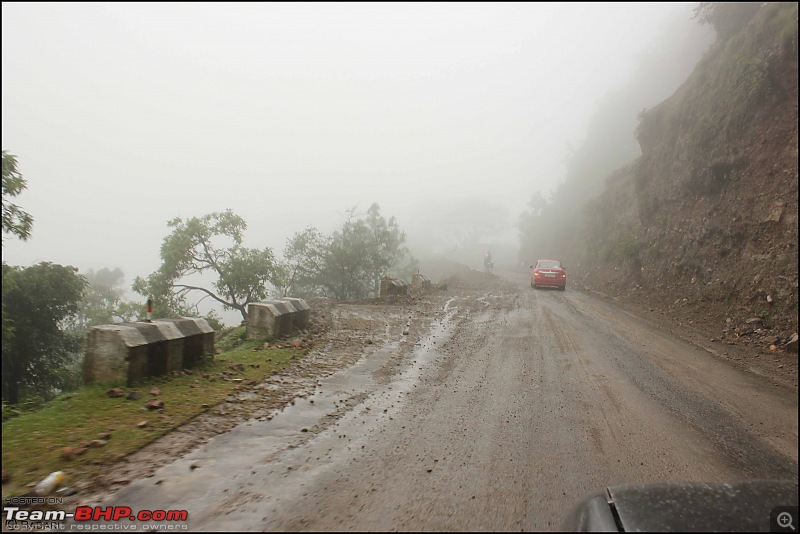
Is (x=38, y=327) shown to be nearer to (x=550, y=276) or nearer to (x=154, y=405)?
(x=154, y=405)

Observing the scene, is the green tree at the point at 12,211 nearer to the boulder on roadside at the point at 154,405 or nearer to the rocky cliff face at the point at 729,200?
the boulder on roadside at the point at 154,405

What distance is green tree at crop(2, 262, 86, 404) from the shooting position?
9.58 metres

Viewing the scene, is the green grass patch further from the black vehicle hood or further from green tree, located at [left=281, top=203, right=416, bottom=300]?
green tree, located at [left=281, top=203, right=416, bottom=300]

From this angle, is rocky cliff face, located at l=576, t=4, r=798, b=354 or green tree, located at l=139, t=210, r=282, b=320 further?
green tree, located at l=139, t=210, r=282, b=320

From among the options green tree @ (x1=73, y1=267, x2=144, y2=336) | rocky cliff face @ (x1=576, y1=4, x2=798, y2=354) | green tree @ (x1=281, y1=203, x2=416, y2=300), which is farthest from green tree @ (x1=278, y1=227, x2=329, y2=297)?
rocky cliff face @ (x1=576, y1=4, x2=798, y2=354)

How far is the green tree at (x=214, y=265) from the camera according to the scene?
56.7 feet

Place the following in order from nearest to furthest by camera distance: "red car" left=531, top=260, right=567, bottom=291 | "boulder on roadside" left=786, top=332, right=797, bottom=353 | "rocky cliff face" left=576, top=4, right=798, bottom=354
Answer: "boulder on roadside" left=786, top=332, right=797, bottom=353
"rocky cliff face" left=576, top=4, right=798, bottom=354
"red car" left=531, top=260, right=567, bottom=291

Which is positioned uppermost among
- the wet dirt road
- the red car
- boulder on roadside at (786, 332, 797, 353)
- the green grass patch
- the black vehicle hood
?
the red car

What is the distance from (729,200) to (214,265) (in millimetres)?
20003

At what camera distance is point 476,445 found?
370cm

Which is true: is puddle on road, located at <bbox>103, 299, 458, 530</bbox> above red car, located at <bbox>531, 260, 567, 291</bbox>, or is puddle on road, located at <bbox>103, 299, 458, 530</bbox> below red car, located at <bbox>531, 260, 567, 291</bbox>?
below

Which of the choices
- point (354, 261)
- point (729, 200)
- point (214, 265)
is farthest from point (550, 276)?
point (214, 265)

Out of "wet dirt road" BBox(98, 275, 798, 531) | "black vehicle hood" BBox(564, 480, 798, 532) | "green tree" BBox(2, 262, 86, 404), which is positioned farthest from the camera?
"green tree" BBox(2, 262, 86, 404)

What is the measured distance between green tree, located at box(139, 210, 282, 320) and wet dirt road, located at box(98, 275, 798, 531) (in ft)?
41.3
